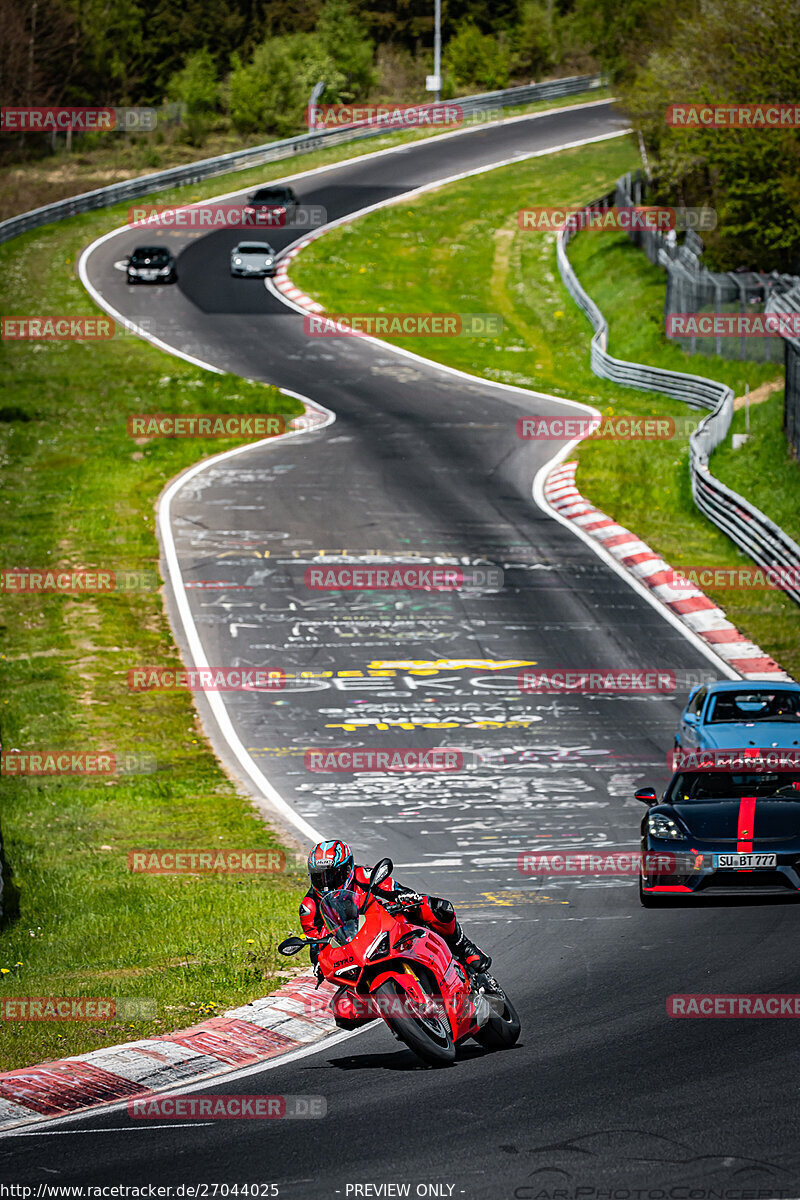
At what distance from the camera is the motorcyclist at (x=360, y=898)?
8.80 m

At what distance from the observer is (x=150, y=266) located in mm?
54531

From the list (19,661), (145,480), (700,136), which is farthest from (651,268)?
(19,661)

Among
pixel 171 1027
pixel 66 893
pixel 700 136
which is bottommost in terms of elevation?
pixel 66 893

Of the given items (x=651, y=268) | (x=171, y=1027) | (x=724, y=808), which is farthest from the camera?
(x=651, y=268)

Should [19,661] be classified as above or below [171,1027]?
below

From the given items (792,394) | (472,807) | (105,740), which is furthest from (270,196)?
(472,807)

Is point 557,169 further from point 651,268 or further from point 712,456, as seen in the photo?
point 712,456

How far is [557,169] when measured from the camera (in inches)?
2734

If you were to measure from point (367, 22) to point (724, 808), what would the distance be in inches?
3746
